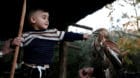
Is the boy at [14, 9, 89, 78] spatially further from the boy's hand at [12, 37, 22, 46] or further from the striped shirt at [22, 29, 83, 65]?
the boy's hand at [12, 37, 22, 46]

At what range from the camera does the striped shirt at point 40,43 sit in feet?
10.4

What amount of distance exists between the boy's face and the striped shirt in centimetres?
8

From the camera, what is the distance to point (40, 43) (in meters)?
3.19

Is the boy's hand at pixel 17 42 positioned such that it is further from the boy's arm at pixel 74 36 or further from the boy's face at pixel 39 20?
the boy's arm at pixel 74 36

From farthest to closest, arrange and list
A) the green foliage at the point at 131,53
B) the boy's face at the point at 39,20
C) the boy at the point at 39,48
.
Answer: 1. the green foliage at the point at 131,53
2. the boy's face at the point at 39,20
3. the boy at the point at 39,48

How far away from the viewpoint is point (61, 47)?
7.11 metres

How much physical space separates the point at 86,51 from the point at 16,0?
6031 millimetres

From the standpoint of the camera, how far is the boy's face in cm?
331

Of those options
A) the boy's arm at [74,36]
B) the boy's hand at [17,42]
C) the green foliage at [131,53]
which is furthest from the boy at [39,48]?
the green foliage at [131,53]

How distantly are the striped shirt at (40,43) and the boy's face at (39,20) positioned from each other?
0.27ft

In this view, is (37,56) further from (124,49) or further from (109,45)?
(124,49)

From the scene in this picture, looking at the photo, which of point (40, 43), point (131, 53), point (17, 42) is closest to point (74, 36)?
point (40, 43)

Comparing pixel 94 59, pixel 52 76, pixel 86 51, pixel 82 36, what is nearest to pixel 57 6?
pixel 82 36

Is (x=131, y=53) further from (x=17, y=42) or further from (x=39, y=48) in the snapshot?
(x=17, y=42)
